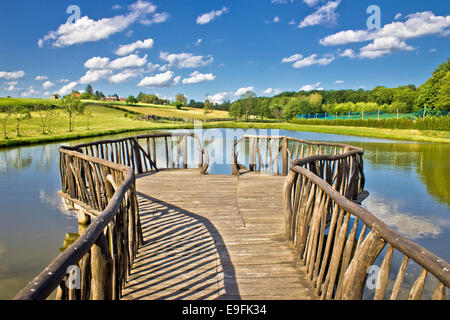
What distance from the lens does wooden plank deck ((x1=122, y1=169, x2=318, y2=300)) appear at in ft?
10.7

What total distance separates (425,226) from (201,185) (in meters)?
6.30

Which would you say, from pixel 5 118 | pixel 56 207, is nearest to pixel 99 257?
pixel 56 207

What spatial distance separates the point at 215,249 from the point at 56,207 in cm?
798

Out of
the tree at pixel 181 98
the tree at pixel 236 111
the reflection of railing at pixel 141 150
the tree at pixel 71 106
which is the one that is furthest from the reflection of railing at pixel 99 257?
the tree at pixel 181 98

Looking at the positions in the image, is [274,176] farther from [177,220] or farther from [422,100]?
[422,100]

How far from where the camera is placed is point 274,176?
31.2 ft

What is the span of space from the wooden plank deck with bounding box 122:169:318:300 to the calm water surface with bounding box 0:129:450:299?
2.72 meters

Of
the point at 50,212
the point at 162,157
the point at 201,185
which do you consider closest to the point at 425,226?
the point at 201,185

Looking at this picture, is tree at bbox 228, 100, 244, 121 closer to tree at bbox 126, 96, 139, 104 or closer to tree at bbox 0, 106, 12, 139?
tree at bbox 126, 96, 139, 104

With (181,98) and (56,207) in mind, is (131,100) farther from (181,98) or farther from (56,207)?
(56,207)

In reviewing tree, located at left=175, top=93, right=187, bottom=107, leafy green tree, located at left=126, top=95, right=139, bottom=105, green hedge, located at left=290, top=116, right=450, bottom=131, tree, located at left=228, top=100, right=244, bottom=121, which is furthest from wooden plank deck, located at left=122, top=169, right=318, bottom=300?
tree, located at left=175, top=93, right=187, bottom=107

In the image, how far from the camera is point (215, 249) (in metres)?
4.26
